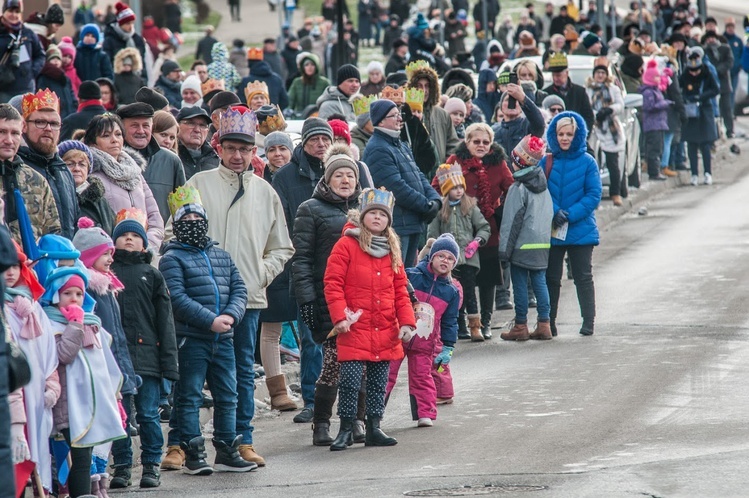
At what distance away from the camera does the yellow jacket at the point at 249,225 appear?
408 inches

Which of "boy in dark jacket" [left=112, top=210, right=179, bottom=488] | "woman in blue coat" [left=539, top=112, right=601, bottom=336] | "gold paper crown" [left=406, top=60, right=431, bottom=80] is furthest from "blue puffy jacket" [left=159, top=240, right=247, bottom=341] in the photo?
"gold paper crown" [left=406, top=60, right=431, bottom=80]

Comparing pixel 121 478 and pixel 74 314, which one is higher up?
pixel 74 314

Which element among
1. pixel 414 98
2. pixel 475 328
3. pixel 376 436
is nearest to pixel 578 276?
pixel 475 328

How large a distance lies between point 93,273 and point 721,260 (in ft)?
34.8

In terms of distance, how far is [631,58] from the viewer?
24250 mm

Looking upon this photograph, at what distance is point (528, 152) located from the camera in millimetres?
14125

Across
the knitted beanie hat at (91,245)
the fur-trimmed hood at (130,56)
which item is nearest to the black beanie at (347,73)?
the fur-trimmed hood at (130,56)

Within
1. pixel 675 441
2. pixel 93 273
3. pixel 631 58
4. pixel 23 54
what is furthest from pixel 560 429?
pixel 631 58

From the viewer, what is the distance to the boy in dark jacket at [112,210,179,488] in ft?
30.6

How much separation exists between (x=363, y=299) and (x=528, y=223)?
4.27 m

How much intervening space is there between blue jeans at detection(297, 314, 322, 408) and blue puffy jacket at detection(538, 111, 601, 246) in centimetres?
361

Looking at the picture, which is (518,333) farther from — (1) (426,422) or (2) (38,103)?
(2) (38,103)

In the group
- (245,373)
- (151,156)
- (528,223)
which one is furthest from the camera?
(528,223)

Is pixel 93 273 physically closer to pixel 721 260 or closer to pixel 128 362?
pixel 128 362
